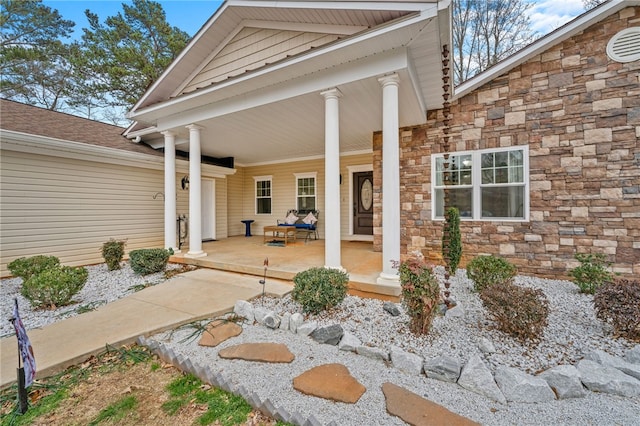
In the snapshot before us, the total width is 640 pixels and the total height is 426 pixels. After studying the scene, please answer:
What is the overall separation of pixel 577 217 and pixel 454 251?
6.34 ft

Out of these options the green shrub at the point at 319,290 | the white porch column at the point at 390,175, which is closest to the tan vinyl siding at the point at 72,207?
the green shrub at the point at 319,290

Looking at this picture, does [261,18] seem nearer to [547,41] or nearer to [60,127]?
[547,41]

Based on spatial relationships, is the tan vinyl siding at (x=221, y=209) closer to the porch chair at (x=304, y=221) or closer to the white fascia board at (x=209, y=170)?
the white fascia board at (x=209, y=170)

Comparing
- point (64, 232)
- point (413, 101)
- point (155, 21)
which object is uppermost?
point (155, 21)

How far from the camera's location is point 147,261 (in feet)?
15.8

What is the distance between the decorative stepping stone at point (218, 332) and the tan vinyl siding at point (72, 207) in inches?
189

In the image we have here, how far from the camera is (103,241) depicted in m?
6.09

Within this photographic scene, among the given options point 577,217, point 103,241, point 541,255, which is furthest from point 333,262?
point 103,241

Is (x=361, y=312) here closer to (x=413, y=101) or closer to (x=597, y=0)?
(x=413, y=101)

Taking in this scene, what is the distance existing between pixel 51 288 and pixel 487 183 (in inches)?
262

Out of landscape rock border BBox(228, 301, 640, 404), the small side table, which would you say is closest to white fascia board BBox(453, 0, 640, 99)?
landscape rock border BBox(228, 301, 640, 404)

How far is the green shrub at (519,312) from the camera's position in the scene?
2375mm

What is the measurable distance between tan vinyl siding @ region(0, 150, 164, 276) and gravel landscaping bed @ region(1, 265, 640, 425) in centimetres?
203

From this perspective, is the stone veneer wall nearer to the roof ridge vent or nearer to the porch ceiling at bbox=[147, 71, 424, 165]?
the roof ridge vent
